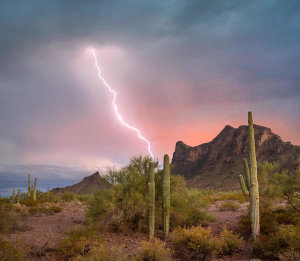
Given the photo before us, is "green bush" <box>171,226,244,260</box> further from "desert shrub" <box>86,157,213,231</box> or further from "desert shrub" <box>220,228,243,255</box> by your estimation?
"desert shrub" <box>86,157,213,231</box>

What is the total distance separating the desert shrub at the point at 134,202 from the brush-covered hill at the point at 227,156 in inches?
1560

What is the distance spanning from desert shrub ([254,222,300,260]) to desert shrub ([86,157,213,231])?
6.37 m

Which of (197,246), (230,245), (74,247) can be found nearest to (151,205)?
(197,246)

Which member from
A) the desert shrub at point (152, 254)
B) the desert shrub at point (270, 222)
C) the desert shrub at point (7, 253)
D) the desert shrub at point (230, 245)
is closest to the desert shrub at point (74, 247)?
the desert shrub at point (152, 254)

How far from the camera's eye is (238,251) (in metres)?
11.8

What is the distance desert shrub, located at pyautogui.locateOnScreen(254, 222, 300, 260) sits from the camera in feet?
31.3

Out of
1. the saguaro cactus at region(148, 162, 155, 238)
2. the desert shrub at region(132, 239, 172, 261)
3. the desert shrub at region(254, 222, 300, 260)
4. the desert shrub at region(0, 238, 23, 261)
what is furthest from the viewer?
the saguaro cactus at region(148, 162, 155, 238)

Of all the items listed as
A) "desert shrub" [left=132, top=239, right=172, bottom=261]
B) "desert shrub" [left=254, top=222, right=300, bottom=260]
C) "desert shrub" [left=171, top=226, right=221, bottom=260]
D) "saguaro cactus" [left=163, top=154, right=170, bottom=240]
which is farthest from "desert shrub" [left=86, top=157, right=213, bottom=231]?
"desert shrub" [left=254, top=222, right=300, bottom=260]

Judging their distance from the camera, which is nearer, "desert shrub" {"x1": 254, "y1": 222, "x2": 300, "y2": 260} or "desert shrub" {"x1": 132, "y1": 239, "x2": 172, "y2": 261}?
"desert shrub" {"x1": 254, "y1": 222, "x2": 300, "y2": 260}

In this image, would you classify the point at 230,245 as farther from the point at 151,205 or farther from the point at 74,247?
the point at 74,247

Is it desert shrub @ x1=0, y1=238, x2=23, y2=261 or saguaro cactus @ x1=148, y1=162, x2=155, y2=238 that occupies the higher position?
saguaro cactus @ x1=148, y1=162, x2=155, y2=238

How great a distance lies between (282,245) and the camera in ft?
34.2

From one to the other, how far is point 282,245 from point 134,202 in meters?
8.16

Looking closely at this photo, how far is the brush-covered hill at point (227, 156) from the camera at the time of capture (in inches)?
2856
